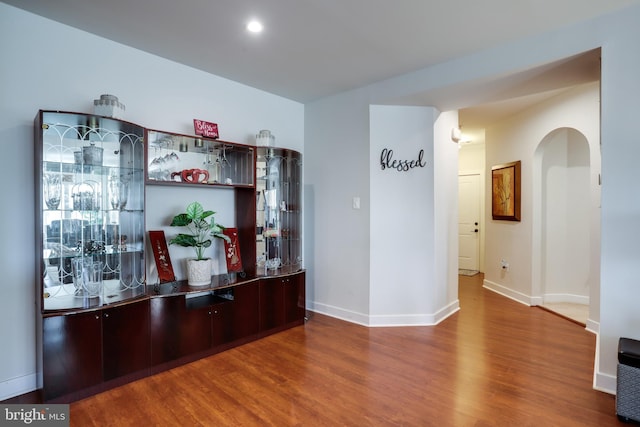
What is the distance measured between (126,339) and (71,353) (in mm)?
334

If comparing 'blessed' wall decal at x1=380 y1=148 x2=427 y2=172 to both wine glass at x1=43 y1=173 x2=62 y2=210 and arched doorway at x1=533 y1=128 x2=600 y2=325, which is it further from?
wine glass at x1=43 y1=173 x2=62 y2=210

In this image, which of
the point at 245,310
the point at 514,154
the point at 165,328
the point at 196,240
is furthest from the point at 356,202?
the point at 514,154

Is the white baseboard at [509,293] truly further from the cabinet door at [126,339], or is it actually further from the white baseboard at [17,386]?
the white baseboard at [17,386]

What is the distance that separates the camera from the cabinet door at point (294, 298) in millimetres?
3674

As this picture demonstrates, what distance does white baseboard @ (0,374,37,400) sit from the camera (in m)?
2.28

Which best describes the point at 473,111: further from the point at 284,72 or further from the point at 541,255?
the point at 284,72

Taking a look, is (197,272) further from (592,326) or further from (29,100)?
(592,326)

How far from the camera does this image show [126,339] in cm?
250

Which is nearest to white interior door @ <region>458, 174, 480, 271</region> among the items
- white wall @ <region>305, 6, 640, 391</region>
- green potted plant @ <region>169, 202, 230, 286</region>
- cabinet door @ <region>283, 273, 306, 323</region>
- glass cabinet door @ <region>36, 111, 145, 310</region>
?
white wall @ <region>305, 6, 640, 391</region>

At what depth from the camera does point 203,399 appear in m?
2.32

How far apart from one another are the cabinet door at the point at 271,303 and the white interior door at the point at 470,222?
5034 mm

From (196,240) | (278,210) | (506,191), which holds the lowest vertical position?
(196,240)

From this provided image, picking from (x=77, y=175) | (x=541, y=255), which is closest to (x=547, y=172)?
(x=541, y=255)

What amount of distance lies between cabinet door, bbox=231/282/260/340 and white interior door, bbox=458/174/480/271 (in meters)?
5.36
